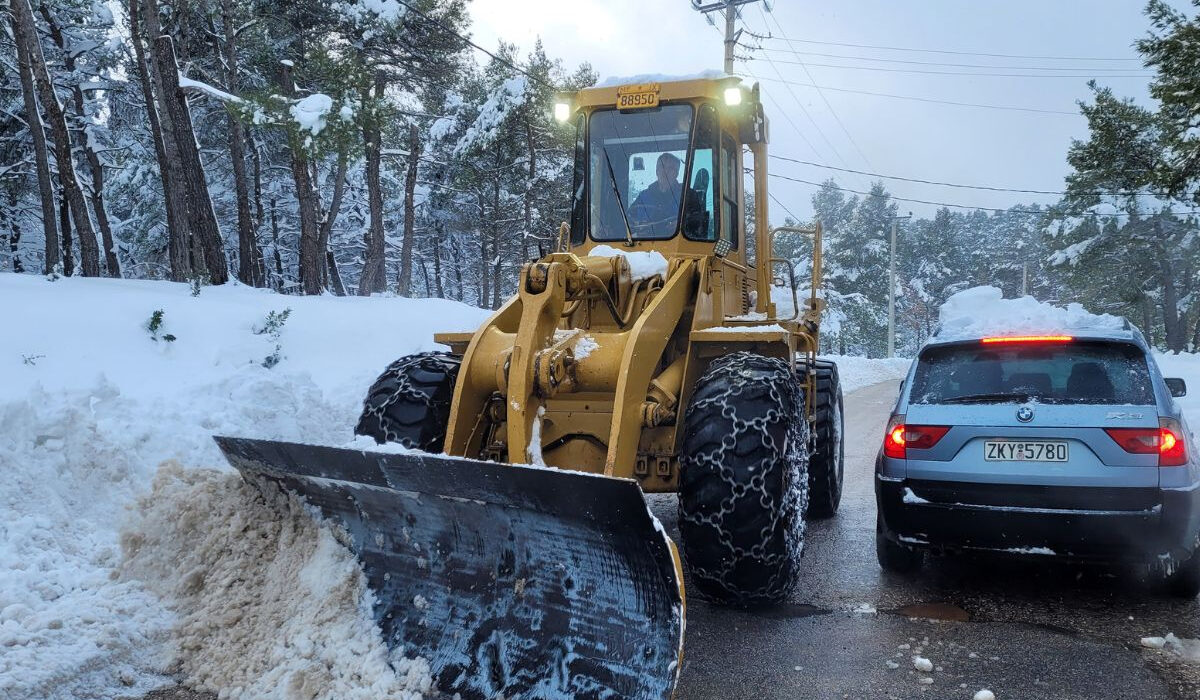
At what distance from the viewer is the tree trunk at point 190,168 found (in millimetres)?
14258

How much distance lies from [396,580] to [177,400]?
164 inches

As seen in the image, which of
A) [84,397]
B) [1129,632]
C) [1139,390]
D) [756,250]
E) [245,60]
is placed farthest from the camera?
[245,60]

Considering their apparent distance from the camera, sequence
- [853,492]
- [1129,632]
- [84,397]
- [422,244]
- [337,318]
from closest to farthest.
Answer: [1129,632]
[84,397]
[853,492]
[337,318]
[422,244]

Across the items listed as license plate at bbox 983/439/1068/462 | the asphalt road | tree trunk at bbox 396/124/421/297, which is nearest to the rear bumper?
license plate at bbox 983/439/1068/462

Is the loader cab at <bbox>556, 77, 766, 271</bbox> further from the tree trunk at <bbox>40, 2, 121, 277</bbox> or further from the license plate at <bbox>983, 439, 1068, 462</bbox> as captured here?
the tree trunk at <bbox>40, 2, 121, 277</bbox>

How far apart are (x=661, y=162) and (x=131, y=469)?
429cm

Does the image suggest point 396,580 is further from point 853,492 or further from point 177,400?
point 853,492

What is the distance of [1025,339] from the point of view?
4.82 meters

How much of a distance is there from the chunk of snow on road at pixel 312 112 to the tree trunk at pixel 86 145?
8.94 metres

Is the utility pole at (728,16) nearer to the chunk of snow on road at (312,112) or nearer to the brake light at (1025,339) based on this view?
the chunk of snow on road at (312,112)

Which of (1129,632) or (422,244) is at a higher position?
(422,244)

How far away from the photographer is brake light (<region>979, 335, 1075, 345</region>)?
474 centimetres

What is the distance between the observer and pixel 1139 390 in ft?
14.8

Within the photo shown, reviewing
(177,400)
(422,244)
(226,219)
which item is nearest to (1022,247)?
(422,244)
